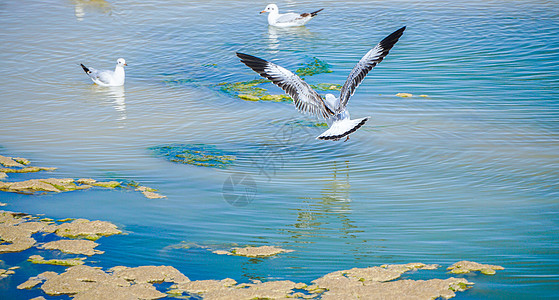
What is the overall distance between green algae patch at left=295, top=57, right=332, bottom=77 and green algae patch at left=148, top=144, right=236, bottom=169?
391 centimetres

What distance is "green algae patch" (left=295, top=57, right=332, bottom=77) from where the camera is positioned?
1112 centimetres

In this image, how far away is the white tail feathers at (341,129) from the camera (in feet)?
22.7

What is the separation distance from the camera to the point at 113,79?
34.9 ft

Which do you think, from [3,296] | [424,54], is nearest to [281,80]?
[3,296]

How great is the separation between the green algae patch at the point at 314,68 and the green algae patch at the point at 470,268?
6.83 m

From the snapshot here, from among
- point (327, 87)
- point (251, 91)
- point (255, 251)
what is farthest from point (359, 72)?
point (255, 251)

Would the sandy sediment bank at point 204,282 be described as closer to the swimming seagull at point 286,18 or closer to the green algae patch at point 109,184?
the green algae patch at point 109,184

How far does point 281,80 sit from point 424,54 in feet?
18.3

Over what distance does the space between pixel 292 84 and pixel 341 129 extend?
830 millimetres

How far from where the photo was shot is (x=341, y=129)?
710 cm

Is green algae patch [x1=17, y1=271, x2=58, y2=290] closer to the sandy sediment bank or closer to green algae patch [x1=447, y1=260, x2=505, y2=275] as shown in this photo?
the sandy sediment bank

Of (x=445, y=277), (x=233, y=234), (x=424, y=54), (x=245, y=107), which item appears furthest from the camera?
(x=424, y=54)

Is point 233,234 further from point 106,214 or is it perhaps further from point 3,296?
point 3,296

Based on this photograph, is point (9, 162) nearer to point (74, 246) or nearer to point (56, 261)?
point (74, 246)
